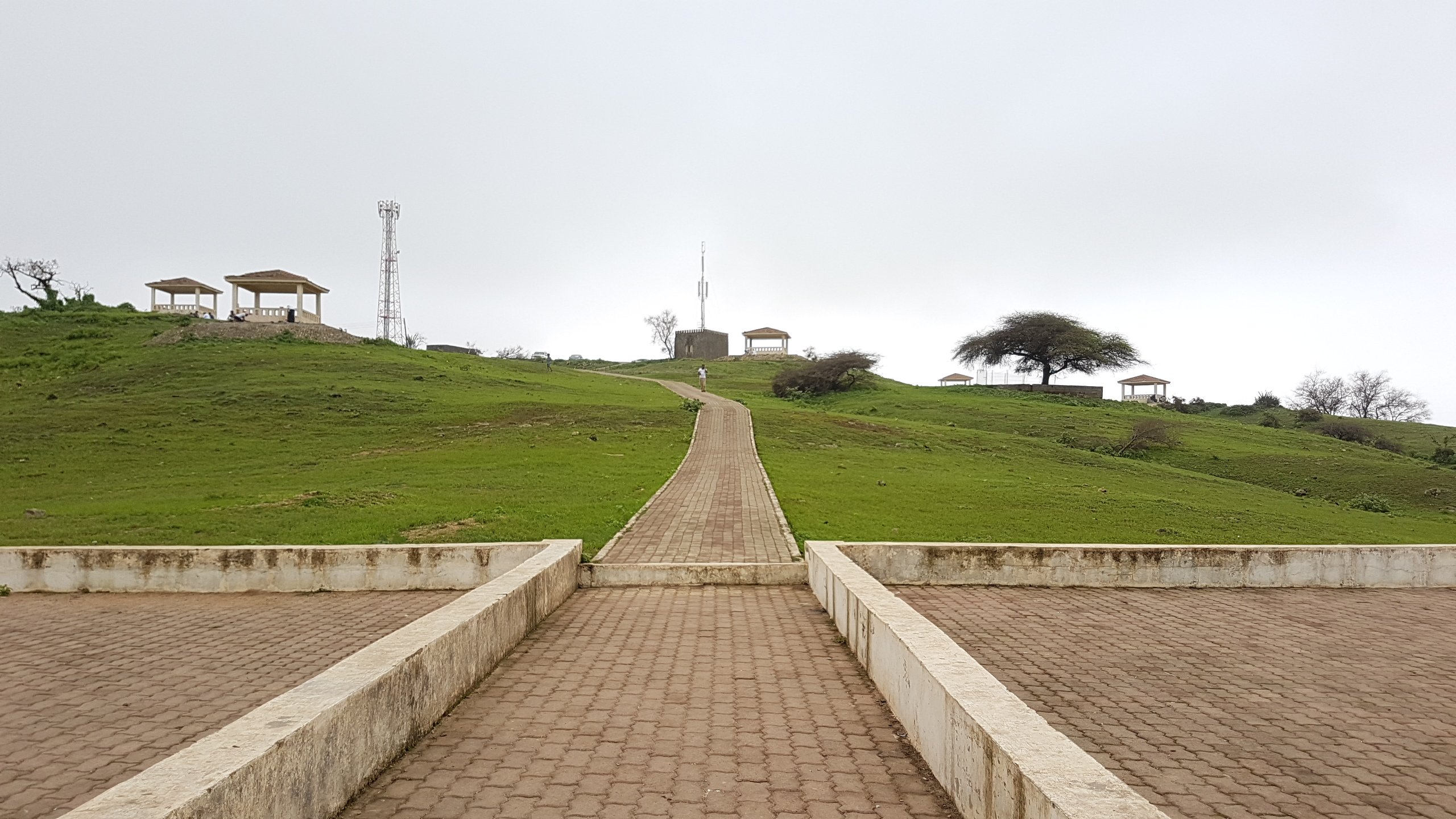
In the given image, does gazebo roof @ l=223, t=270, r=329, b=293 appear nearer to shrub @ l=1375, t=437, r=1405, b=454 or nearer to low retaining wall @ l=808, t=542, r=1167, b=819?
low retaining wall @ l=808, t=542, r=1167, b=819

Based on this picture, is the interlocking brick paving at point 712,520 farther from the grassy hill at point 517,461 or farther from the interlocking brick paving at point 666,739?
the interlocking brick paving at point 666,739

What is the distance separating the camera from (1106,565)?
875 centimetres

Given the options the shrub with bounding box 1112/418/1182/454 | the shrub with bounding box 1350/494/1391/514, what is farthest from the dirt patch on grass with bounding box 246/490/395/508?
the shrub with bounding box 1112/418/1182/454

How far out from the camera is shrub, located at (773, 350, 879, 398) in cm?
4750

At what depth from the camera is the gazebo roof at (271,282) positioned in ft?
146

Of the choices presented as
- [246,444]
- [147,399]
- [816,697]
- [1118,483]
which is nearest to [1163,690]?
[816,697]

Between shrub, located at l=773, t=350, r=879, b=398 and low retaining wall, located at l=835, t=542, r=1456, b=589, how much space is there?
37181 millimetres

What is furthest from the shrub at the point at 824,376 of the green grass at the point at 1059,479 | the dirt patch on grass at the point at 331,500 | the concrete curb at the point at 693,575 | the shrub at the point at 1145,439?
the concrete curb at the point at 693,575

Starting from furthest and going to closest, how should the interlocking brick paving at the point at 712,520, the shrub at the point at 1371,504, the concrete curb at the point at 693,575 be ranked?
the shrub at the point at 1371,504, the interlocking brick paving at the point at 712,520, the concrete curb at the point at 693,575

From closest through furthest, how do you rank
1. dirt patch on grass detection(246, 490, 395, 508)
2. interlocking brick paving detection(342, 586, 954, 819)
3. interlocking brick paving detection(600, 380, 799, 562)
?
interlocking brick paving detection(342, 586, 954, 819) < interlocking brick paving detection(600, 380, 799, 562) < dirt patch on grass detection(246, 490, 395, 508)

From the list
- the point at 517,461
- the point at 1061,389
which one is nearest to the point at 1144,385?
the point at 1061,389

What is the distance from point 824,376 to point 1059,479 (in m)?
26.0

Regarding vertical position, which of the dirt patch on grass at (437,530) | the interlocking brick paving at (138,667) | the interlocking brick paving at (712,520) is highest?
the interlocking brick paving at (712,520)

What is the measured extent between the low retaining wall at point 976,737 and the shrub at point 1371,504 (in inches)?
994
